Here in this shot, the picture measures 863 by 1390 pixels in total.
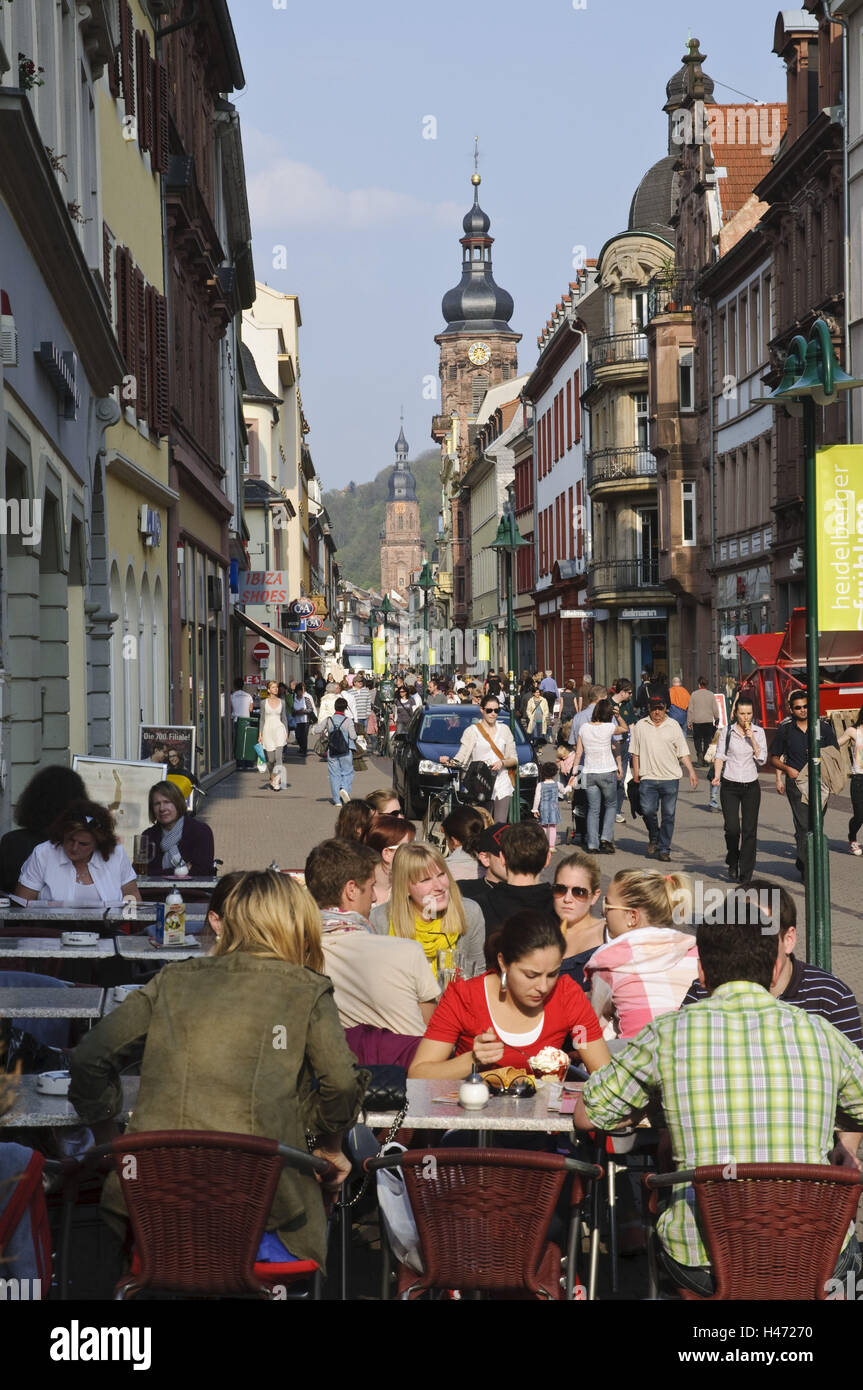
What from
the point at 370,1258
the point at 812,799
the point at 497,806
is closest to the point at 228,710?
the point at 497,806

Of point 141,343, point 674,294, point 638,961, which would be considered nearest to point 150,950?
point 638,961

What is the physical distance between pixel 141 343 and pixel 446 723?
276 inches

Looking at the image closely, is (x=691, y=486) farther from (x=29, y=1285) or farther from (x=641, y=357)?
(x=29, y=1285)

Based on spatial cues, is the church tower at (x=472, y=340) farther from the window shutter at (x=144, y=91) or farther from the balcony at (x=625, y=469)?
the window shutter at (x=144, y=91)

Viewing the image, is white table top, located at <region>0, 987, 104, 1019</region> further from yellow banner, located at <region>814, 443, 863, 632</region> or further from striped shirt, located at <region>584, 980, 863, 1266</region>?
yellow banner, located at <region>814, 443, 863, 632</region>

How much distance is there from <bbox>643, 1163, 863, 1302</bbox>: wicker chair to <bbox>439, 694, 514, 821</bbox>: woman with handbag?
15604 millimetres

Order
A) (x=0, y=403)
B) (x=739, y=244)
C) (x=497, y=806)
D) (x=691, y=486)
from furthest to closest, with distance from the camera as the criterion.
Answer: (x=691, y=486) → (x=739, y=244) → (x=497, y=806) → (x=0, y=403)

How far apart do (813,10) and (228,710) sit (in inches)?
749

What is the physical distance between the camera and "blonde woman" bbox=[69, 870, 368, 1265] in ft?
16.5

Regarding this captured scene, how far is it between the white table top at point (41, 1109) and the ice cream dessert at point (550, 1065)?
1364 millimetres

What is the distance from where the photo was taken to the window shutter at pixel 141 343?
21922mm

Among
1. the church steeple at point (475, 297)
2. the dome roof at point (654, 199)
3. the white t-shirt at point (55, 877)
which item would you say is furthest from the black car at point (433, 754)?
the church steeple at point (475, 297)
